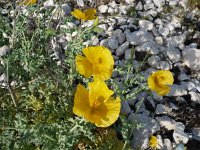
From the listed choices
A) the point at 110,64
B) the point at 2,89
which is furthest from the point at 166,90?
the point at 2,89

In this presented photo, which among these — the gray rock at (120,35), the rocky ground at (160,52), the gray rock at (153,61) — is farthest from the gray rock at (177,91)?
the gray rock at (120,35)

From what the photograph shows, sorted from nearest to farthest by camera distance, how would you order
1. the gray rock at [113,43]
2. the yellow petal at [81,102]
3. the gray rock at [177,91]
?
the yellow petal at [81,102], the gray rock at [177,91], the gray rock at [113,43]

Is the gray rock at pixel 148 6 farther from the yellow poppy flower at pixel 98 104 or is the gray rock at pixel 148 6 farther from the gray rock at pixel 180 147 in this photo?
the yellow poppy flower at pixel 98 104

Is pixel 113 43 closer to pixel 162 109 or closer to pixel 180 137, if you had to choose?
pixel 162 109

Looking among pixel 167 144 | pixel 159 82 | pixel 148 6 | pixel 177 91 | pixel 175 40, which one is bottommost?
pixel 167 144

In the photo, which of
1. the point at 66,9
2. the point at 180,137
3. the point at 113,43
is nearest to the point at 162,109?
the point at 180,137
